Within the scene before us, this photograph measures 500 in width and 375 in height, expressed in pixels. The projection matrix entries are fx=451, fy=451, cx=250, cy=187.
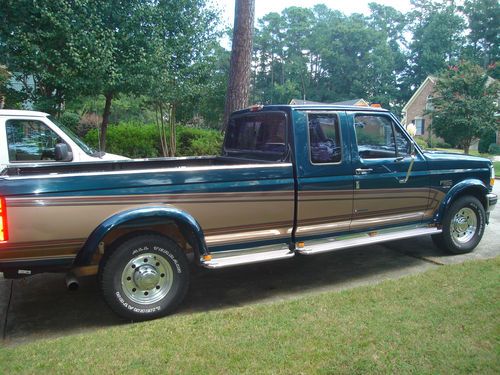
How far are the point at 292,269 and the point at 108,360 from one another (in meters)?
2.92

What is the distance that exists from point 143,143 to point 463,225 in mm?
10430

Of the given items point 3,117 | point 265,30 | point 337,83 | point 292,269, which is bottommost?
point 292,269

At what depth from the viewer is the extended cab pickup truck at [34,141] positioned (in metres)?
6.64

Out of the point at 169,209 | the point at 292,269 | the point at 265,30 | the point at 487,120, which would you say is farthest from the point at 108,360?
the point at 265,30

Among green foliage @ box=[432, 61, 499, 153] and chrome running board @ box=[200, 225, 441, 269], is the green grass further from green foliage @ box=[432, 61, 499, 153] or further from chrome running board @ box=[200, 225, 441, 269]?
green foliage @ box=[432, 61, 499, 153]

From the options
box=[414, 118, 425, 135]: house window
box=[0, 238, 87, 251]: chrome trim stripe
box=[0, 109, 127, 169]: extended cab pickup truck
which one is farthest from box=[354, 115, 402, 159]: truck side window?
box=[414, 118, 425, 135]: house window

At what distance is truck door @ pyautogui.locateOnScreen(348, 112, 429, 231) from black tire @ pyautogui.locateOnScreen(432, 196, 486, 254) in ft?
1.62

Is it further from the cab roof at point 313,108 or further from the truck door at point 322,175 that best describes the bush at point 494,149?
the truck door at point 322,175

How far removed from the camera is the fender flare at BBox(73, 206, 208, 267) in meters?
3.85

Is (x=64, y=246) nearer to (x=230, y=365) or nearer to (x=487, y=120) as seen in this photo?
(x=230, y=365)

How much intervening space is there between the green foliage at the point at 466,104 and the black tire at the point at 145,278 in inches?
777

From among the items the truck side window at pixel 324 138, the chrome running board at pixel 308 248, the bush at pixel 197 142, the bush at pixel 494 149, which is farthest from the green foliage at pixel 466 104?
the truck side window at pixel 324 138

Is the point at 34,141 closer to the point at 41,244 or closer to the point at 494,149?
the point at 41,244

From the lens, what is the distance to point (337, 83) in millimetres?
81125
